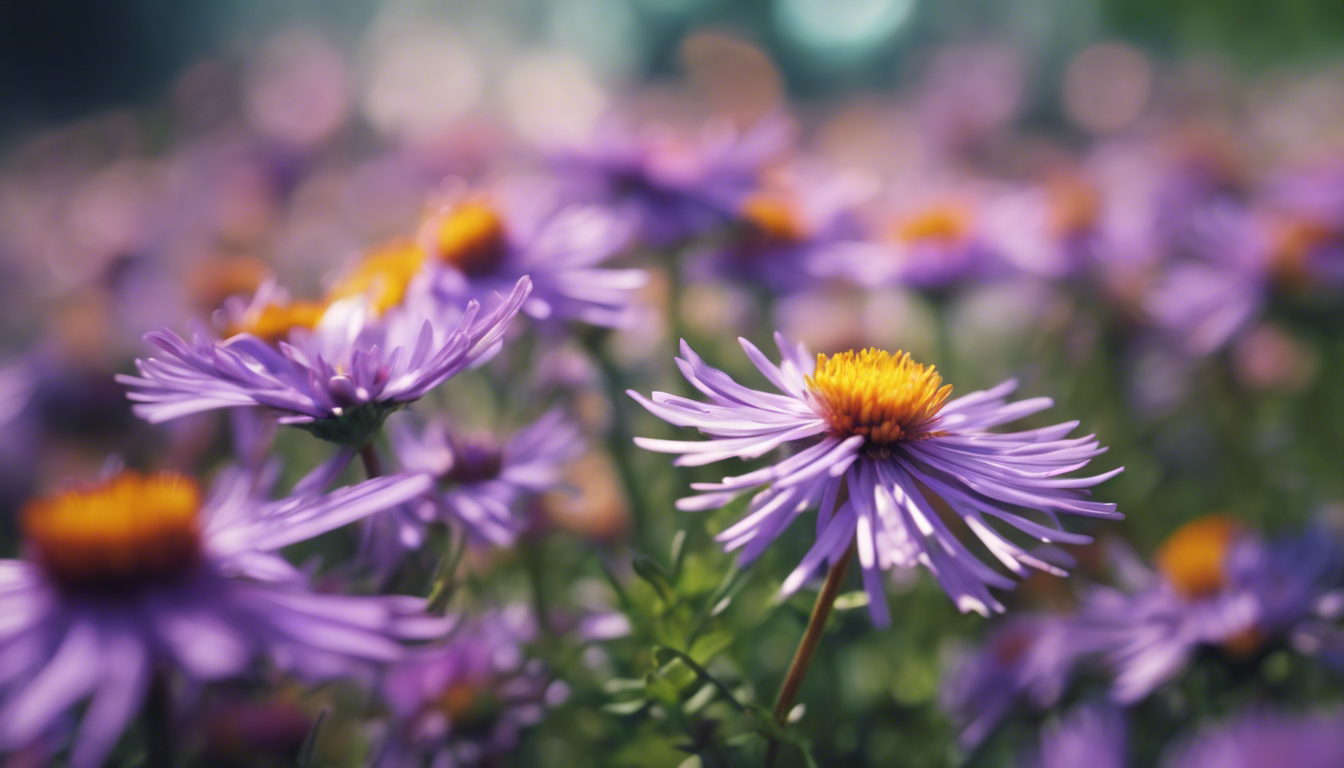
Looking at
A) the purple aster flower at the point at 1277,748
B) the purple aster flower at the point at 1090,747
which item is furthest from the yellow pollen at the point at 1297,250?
the purple aster flower at the point at 1277,748

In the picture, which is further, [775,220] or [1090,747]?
[775,220]

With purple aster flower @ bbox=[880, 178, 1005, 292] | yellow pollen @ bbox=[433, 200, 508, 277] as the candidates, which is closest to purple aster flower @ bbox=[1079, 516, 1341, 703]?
purple aster flower @ bbox=[880, 178, 1005, 292]

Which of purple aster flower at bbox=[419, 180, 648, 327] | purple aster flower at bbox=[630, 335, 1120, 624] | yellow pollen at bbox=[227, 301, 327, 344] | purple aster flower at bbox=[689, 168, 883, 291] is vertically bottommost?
purple aster flower at bbox=[689, 168, 883, 291]

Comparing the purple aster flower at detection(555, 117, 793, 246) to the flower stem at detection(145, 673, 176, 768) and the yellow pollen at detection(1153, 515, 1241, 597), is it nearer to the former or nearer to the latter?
the yellow pollen at detection(1153, 515, 1241, 597)

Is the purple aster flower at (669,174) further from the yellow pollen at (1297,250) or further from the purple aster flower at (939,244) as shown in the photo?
the yellow pollen at (1297,250)

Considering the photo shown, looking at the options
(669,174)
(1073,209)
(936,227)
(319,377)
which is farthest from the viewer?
(1073,209)

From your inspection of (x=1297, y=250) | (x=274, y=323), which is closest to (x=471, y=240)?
(x=274, y=323)

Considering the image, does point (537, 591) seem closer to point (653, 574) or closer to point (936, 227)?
point (653, 574)
